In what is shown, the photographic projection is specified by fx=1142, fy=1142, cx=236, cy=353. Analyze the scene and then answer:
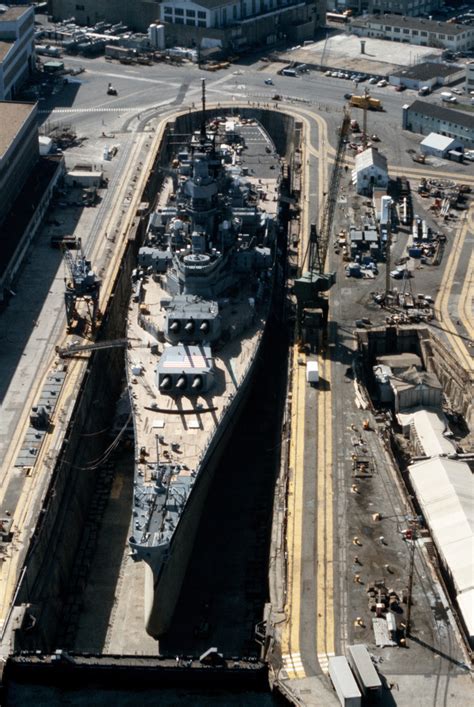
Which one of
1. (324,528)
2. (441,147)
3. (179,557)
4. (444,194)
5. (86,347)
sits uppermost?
(441,147)

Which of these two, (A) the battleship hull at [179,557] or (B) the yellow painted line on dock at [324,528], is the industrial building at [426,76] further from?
(A) the battleship hull at [179,557]

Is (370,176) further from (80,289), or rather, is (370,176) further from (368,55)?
(368,55)

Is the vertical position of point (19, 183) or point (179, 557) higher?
point (19, 183)

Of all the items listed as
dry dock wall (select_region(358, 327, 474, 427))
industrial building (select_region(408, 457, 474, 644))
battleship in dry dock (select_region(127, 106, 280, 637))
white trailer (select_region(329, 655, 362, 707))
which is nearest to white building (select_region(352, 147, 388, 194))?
battleship in dry dock (select_region(127, 106, 280, 637))

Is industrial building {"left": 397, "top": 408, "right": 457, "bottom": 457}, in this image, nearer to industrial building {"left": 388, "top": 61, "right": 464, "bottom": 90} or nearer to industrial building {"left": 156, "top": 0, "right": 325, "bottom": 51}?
industrial building {"left": 388, "top": 61, "right": 464, "bottom": 90}

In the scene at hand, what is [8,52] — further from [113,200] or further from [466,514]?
[466,514]

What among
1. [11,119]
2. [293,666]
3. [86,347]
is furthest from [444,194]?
[293,666]
